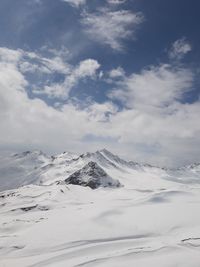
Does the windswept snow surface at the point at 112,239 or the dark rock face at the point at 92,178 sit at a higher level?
the dark rock face at the point at 92,178

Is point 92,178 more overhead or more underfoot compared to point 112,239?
more overhead

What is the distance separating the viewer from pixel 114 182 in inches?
7249

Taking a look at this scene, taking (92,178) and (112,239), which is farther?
(92,178)

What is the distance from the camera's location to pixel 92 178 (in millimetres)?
179000

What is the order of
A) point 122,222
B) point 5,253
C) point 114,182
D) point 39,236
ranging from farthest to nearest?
point 114,182
point 122,222
point 39,236
point 5,253

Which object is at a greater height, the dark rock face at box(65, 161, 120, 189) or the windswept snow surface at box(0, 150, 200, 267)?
the dark rock face at box(65, 161, 120, 189)

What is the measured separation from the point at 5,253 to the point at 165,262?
53.8 feet

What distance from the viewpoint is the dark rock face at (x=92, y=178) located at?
17510 centimetres

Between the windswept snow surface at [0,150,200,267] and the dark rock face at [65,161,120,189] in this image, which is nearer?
the windswept snow surface at [0,150,200,267]

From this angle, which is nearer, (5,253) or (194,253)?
(194,253)

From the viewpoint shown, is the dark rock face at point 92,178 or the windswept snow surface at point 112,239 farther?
the dark rock face at point 92,178

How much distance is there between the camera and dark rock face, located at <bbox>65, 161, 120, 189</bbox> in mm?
175100

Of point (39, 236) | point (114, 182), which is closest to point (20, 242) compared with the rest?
point (39, 236)

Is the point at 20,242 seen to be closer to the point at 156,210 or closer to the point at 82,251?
the point at 82,251
